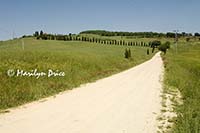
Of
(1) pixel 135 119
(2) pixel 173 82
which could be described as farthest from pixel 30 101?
(2) pixel 173 82

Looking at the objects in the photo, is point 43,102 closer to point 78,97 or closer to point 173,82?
point 78,97

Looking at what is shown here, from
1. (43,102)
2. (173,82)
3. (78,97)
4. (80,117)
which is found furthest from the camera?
(173,82)

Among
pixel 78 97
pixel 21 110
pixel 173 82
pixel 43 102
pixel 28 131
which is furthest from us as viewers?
pixel 173 82

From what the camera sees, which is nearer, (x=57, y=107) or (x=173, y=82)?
(x=57, y=107)

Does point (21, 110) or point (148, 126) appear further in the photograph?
point (21, 110)

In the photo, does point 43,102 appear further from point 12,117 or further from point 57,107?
point 12,117

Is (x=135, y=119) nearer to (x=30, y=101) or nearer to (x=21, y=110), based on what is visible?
(x=21, y=110)

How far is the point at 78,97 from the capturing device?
18.2 meters

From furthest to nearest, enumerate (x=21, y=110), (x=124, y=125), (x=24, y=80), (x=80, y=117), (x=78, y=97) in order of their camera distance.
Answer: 1. (x=24, y=80)
2. (x=78, y=97)
3. (x=21, y=110)
4. (x=80, y=117)
5. (x=124, y=125)

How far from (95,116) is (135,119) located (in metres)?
1.52

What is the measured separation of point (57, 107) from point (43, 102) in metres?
1.61

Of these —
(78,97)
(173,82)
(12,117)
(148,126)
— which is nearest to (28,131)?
(12,117)

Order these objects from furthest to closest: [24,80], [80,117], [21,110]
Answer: [24,80]
[21,110]
[80,117]

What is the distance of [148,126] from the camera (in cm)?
1198
